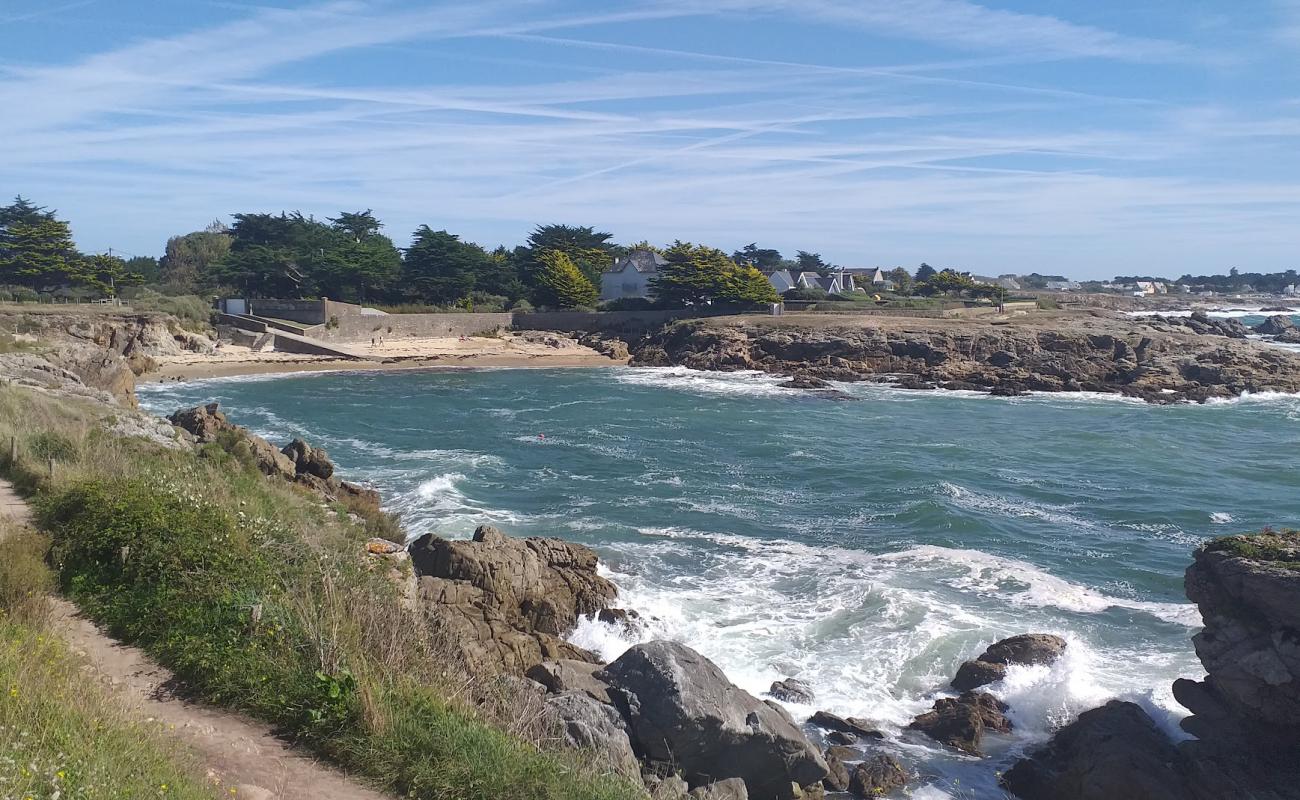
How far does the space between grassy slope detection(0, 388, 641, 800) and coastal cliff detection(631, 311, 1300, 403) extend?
3825cm

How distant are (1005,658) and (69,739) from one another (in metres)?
12.2

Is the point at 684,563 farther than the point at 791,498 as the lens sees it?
No

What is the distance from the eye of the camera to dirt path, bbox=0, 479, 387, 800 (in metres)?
5.77

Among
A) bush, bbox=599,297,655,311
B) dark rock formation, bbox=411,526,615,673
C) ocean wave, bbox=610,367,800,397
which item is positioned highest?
bush, bbox=599,297,655,311

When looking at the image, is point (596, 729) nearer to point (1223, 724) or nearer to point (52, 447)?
point (1223, 724)

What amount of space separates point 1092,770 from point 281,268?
193 feet

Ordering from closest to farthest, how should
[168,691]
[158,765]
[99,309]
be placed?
[158,765] < [168,691] < [99,309]

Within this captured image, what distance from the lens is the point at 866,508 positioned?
2272 centimetres

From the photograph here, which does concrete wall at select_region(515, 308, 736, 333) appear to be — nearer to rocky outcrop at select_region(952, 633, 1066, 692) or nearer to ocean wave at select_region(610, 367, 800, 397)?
ocean wave at select_region(610, 367, 800, 397)

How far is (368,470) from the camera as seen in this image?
25.5 metres

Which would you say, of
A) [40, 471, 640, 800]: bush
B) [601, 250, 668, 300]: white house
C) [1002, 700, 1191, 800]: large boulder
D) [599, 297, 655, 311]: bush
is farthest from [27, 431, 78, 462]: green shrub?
[601, 250, 668, 300]: white house

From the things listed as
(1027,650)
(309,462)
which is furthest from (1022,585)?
(309,462)

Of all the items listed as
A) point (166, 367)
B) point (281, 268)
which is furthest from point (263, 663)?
point (281, 268)

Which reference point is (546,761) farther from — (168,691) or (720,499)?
(720,499)
